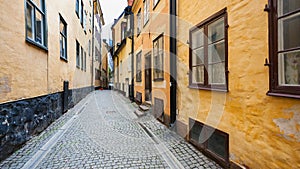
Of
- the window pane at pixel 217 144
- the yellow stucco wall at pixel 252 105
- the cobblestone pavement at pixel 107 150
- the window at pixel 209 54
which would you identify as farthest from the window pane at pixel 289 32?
the cobblestone pavement at pixel 107 150

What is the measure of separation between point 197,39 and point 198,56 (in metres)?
0.38

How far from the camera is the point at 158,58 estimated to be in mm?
6637

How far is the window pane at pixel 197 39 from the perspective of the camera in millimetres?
3835

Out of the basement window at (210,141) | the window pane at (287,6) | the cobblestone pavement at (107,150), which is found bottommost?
the cobblestone pavement at (107,150)

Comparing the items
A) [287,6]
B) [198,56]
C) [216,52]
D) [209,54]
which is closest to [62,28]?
[198,56]

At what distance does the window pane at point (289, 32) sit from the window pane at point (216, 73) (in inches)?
44.3

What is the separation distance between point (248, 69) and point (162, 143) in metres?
2.54

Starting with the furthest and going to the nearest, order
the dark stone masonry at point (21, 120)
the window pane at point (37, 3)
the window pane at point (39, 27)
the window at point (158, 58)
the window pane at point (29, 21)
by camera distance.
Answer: the window at point (158, 58) < the window pane at point (39, 27) < the window pane at point (37, 3) < the window pane at point (29, 21) < the dark stone masonry at point (21, 120)

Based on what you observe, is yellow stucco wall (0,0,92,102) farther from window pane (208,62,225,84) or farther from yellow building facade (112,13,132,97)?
yellow building facade (112,13,132,97)

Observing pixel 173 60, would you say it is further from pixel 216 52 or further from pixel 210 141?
pixel 210 141

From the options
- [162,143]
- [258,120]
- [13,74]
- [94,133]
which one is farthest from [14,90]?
[258,120]

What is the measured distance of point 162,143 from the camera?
428 centimetres

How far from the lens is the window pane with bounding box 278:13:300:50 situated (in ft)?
6.39

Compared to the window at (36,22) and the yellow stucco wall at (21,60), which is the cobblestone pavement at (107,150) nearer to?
the yellow stucco wall at (21,60)
